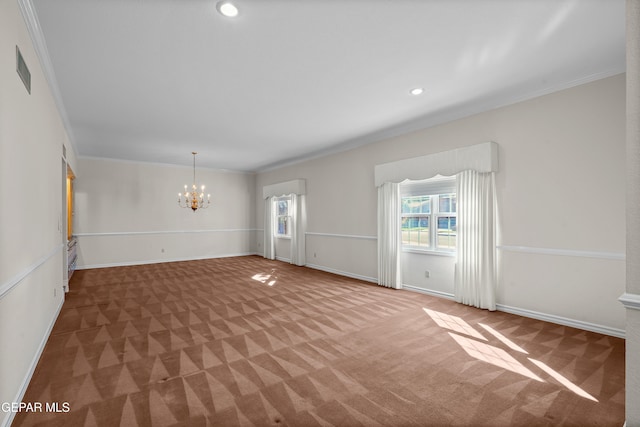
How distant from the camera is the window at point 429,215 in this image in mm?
4875

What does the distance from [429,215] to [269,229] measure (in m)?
5.50

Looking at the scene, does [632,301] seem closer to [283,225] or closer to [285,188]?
[285,188]

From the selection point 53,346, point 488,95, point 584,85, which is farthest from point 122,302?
point 584,85

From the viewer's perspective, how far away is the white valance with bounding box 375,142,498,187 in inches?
162

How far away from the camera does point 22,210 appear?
228 cm

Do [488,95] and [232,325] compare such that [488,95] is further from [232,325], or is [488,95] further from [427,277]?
[232,325]

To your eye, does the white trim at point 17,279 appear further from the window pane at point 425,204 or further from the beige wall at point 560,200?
the window pane at point 425,204

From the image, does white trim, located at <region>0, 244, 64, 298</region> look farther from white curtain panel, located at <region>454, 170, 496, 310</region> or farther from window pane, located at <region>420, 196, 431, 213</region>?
window pane, located at <region>420, 196, 431, 213</region>

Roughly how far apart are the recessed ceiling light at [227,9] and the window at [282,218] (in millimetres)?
6651

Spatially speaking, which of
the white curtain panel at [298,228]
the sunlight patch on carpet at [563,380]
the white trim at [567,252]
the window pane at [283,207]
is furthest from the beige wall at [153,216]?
the sunlight patch on carpet at [563,380]

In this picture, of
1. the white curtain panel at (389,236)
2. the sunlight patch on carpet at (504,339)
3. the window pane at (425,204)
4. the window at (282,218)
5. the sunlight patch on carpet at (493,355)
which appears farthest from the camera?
the window at (282,218)

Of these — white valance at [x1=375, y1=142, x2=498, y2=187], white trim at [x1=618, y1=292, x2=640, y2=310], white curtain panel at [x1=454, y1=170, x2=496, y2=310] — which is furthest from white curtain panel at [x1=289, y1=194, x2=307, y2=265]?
white trim at [x1=618, y1=292, x2=640, y2=310]

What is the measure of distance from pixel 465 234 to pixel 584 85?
221 centimetres

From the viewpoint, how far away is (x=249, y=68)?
3.19m
